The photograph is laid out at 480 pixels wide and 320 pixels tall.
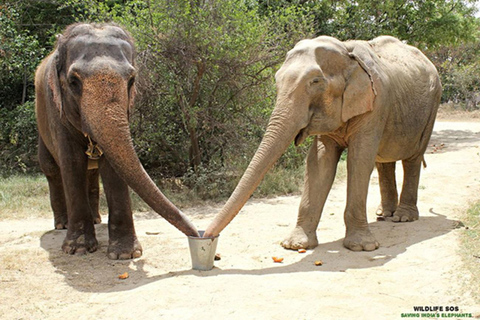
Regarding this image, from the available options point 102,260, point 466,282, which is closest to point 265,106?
point 102,260

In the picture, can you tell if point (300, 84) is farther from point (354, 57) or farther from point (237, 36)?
point (237, 36)

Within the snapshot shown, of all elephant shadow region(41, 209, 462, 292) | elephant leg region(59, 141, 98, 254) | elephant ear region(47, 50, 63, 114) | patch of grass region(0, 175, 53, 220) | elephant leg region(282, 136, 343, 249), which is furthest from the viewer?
patch of grass region(0, 175, 53, 220)

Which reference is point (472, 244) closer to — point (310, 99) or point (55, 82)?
A: point (310, 99)

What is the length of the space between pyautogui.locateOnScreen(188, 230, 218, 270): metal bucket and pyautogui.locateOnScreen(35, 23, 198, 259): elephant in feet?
0.41

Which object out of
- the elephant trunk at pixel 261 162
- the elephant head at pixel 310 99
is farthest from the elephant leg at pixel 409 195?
the elephant trunk at pixel 261 162

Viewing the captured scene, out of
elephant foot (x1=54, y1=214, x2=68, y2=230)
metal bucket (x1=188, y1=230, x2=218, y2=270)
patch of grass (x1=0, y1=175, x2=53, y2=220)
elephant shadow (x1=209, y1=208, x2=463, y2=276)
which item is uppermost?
metal bucket (x1=188, y1=230, x2=218, y2=270)

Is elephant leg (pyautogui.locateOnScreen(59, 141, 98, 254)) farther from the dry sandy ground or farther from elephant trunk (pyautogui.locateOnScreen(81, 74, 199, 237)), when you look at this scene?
elephant trunk (pyautogui.locateOnScreen(81, 74, 199, 237))

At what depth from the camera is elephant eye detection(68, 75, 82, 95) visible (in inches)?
198

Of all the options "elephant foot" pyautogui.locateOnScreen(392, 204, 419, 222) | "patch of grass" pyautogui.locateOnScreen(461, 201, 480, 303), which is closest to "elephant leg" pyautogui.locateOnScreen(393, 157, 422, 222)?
"elephant foot" pyautogui.locateOnScreen(392, 204, 419, 222)

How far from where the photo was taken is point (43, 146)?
7.26 metres

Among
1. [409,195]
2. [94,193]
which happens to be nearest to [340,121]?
[409,195]

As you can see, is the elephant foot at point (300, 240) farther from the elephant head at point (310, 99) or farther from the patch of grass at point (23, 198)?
the patch of grass at point (23, 198)

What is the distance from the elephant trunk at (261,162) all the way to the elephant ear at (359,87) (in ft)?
2.30

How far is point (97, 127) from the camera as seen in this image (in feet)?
15.5
